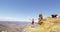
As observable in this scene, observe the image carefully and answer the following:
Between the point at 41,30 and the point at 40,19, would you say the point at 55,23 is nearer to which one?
the point at 41,30

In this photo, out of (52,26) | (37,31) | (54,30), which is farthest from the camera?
(37,31)

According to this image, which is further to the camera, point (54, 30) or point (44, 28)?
point (44, 28)

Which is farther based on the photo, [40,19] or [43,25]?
[40,19]

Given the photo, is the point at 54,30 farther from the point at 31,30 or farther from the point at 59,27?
the point at 31,30

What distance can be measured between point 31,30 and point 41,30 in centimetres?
205

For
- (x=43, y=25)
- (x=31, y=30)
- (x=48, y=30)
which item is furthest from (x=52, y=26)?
(x=31, y=30)

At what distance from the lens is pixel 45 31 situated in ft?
65.3

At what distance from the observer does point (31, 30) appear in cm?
2214

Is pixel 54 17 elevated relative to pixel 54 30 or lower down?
elevated

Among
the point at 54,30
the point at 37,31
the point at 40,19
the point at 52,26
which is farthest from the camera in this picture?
the point at 40,19

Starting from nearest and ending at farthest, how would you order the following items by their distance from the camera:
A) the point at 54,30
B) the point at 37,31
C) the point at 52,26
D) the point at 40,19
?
the point at 54,30
the point at 52,26
the point at 37,31
the point at 40,19

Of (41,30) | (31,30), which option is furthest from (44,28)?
(31,30)

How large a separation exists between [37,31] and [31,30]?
1.36m

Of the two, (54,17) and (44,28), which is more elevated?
(54,17)
